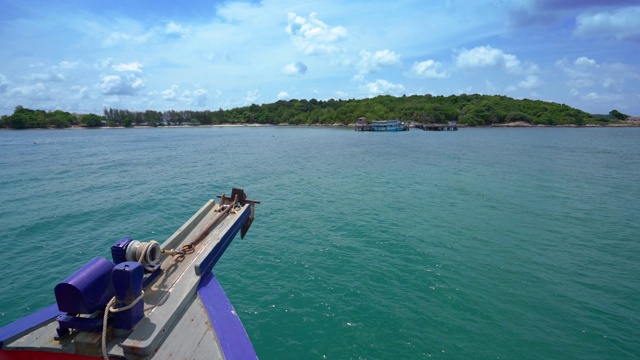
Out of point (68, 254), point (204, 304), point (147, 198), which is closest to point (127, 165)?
point (147, 198)

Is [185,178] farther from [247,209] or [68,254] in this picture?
[247,209]

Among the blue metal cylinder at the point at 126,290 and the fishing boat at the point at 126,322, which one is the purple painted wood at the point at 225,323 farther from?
the blue metal cylinder at the point at 126,290

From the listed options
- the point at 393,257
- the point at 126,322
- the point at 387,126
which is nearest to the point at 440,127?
the point at 387,126

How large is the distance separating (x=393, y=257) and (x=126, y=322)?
11.4 m

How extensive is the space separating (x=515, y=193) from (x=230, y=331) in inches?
1065

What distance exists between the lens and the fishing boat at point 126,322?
4871 mm

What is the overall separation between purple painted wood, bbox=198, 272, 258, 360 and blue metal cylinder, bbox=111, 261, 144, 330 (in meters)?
1.36

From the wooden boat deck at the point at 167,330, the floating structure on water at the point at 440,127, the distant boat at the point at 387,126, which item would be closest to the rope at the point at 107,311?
the wooden boat deck at the point at 167,330

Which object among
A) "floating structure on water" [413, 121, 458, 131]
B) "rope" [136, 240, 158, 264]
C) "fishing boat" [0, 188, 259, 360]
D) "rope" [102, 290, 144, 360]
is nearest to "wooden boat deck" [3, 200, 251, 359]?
"fishing boat" [0, 188, 259, 360]

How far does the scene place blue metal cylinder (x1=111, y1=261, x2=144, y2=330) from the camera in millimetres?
4938

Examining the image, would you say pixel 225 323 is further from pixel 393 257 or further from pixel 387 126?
pixel 387 126

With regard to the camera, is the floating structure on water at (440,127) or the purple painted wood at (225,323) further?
the floating structure on water at (440,127)

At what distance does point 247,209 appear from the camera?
11.5 meters

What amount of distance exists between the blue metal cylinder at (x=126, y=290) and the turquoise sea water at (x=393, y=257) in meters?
4.75
